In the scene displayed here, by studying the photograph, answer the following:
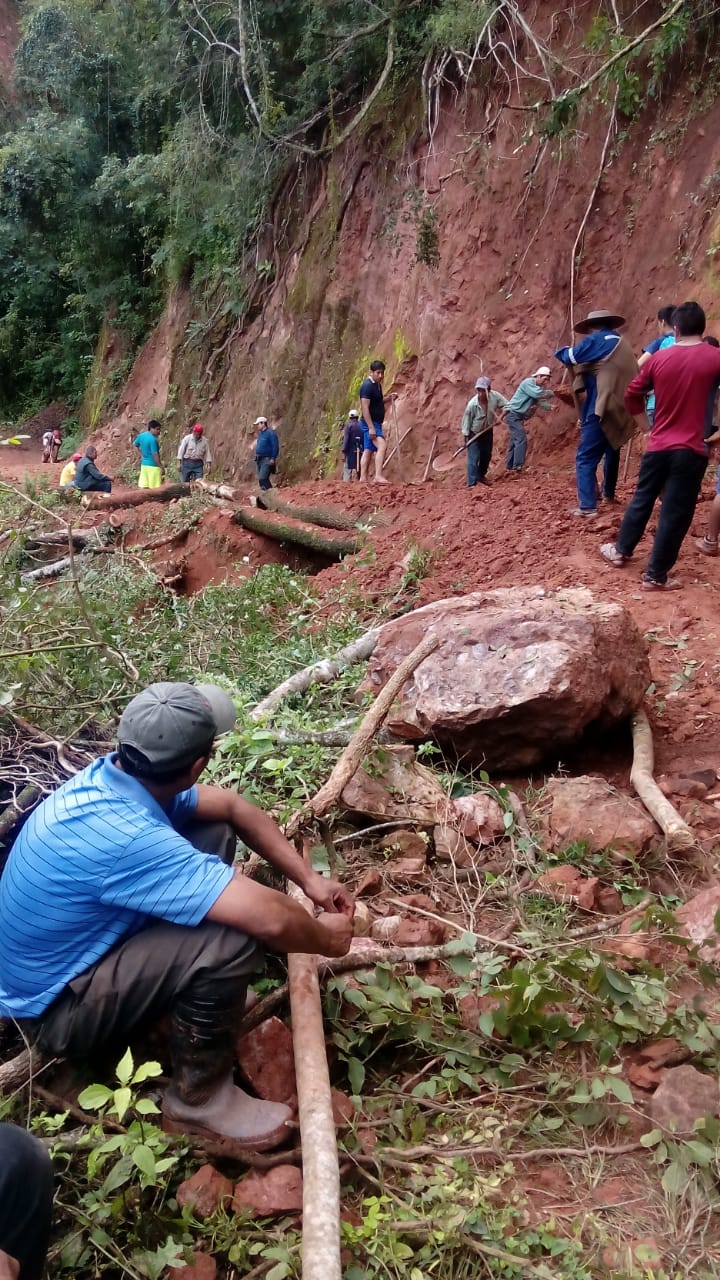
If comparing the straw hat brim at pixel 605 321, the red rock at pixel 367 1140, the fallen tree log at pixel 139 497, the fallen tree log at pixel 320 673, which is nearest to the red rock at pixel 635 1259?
the red rock at pixel 367 1140

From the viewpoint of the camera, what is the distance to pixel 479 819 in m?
3.41

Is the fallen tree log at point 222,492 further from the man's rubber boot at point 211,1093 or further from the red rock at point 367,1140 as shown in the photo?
the red rock at point 367,1140

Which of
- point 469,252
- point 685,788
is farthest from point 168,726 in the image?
point 469,252

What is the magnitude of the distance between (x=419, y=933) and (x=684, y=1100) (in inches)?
37.4

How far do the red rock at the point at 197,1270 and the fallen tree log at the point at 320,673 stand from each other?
268cm

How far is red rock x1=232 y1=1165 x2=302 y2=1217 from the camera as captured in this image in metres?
1.94

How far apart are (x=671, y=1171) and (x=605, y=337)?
579 cm

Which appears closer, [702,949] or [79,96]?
[702,949]

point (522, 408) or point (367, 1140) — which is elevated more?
point (522, 408)

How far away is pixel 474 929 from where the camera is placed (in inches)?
113

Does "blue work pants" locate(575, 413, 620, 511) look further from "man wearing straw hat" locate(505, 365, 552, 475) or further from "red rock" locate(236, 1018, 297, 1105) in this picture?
"red rock" locate(236, 1018, 297, 1105)

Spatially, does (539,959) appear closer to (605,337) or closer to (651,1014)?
(651,1014)

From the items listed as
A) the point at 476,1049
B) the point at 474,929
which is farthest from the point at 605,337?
the point at 476,1049

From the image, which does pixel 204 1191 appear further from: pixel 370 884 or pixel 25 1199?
pixel 370 884
